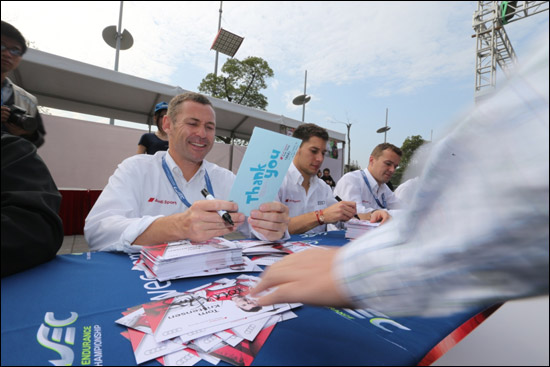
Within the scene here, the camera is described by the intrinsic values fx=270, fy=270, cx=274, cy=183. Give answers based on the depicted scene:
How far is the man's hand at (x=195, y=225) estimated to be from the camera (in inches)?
42.8

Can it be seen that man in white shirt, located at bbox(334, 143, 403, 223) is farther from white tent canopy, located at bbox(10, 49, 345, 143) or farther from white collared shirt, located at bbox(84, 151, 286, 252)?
white tent canopy, located at bbox(10, 49, 345, 143)

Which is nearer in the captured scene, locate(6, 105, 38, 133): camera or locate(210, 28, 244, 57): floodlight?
locate(6, 105, 38, 133): camera

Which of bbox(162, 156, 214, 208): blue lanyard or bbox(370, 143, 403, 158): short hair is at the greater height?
bbox(370, 143, 403, 158): short hair

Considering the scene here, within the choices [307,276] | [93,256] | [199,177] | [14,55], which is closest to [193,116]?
[199,177]

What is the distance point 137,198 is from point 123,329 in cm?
121

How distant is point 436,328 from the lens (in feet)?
2.20

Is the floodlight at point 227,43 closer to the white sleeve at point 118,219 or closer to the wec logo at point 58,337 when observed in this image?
the white sleeve at point 118,219

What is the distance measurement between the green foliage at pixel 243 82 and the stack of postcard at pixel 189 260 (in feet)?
45.7

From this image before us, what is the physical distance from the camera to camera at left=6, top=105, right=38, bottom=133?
0.65 metres

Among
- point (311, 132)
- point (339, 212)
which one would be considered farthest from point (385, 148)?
point (339, 212)

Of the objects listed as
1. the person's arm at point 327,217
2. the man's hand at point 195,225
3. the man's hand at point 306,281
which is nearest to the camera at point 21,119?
the man's hand at point 195,225

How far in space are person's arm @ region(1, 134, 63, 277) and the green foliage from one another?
13.9 m

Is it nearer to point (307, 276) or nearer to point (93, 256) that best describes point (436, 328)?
point (307, 276)

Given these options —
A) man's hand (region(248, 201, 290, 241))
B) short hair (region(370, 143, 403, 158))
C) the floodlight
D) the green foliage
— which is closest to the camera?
man's hand (region(248, 201, 290, 241))
